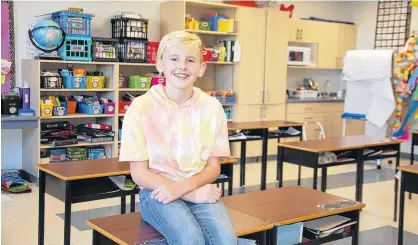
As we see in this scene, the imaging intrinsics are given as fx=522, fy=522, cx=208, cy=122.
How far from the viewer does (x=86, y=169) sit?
3.11 m

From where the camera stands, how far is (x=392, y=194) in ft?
17.8

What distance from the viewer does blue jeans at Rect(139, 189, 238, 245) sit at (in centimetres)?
190

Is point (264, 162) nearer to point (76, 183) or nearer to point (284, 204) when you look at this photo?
point (76, 183)

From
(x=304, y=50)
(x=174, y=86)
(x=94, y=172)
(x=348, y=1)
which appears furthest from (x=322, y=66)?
(x=174, y=86)

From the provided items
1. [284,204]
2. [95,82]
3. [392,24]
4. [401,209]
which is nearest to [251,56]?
[95,82]

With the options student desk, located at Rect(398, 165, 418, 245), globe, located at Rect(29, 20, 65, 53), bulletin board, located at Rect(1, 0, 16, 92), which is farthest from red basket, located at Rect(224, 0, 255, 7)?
student desk, located at Rect(398, 165, 418, 245)

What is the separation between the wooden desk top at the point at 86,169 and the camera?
9.63ft

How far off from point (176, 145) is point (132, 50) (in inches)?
157

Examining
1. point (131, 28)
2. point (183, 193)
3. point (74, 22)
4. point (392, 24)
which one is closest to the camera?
point (183, 193)

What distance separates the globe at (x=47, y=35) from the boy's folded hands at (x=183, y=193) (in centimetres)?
370

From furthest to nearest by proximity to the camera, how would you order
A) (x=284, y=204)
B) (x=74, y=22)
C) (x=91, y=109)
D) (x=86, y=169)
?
(x=91, y=109)
(x=74, y=22)
(x=86, y=169)
(x=284, y=204)

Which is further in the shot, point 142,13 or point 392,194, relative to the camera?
point 142,13

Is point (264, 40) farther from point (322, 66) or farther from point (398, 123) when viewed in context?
point (398, 123)

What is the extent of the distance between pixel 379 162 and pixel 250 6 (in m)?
2.71
